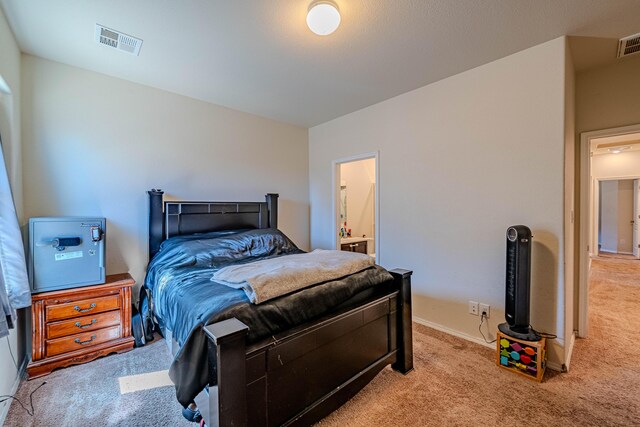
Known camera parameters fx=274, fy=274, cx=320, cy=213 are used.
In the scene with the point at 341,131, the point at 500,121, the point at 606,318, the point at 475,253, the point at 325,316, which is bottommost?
the point at 606,318

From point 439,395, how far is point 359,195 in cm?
446

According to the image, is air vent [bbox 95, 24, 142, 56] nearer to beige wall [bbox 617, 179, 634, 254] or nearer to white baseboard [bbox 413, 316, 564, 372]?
white baseboard [bbox 413, 316, 564, 372]

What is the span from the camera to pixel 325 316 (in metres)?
1.66

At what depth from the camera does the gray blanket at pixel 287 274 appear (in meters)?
1.55

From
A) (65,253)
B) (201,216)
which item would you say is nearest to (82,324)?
(65,253)

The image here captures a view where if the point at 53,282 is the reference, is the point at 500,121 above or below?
above

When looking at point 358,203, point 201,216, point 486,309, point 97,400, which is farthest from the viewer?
point 358,203

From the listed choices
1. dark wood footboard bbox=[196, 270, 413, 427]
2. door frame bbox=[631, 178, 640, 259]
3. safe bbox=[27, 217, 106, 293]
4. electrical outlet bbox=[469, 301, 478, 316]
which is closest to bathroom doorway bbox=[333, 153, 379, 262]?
electrical outlet bbox=[469, 301, 478, 316]

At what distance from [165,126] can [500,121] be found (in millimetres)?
3416

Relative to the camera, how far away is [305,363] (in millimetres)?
1507

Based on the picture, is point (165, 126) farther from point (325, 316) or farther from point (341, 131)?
point (325, 316)

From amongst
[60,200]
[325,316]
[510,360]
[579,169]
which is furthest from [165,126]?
[579,169]

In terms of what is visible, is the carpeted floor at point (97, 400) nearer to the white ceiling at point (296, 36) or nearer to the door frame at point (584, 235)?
the white ceiling at point (296, 36)

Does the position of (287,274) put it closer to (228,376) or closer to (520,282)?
(228,376)
